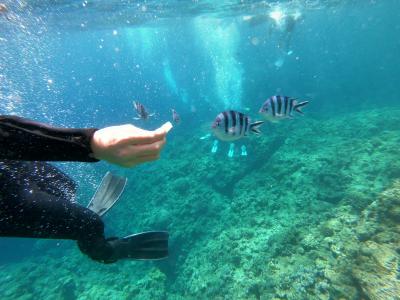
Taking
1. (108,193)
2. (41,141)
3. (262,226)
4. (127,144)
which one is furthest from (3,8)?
(127,144)

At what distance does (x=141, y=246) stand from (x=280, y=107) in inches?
145

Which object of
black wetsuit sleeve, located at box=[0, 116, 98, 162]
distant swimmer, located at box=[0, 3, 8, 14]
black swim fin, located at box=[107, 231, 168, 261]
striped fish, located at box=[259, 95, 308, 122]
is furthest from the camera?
distant swimmer, located at box=[0, 3, 8, 14]

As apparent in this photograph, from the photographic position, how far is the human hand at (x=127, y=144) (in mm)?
1981

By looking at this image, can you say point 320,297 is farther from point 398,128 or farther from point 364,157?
point 398,128

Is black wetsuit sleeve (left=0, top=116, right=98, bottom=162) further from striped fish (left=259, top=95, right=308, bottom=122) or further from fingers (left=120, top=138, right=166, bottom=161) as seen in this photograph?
striped fish (left=259, top=95, right=308, bottom=122)

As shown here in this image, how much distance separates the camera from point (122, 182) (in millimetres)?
5848

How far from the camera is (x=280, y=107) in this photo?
5.56m

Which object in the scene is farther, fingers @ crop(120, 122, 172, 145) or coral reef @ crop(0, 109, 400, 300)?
coral reef @ crop(0, 109, 400, 300)

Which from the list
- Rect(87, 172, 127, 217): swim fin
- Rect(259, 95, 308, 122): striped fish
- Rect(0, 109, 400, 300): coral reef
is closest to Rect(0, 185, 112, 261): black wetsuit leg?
Rect(87, 172, 127, 217): swim fin

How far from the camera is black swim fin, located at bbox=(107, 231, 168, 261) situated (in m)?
4.70

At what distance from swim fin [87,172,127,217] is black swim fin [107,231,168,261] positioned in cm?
89

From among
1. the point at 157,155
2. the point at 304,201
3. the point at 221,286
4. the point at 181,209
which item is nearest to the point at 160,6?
the point at 181,209

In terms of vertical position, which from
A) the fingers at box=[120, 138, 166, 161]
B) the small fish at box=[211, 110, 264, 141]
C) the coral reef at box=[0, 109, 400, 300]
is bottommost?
the coral reef at box=[0, 109, 400, 300]

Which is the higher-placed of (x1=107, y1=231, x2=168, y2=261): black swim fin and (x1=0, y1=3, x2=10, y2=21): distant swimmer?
(x1=0, y1=3, x2=10, y2=21): distant swimmer
